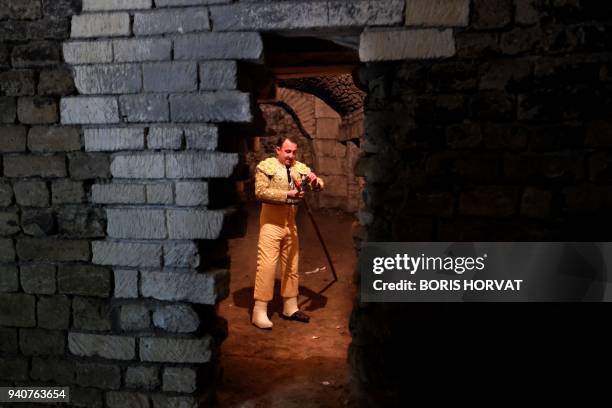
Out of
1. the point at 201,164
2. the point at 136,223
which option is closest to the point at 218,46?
the point at 201,164

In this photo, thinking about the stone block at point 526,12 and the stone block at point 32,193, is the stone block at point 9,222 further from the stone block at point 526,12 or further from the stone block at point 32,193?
the stone block at point 526,12

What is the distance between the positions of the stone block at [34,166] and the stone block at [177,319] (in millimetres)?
1095

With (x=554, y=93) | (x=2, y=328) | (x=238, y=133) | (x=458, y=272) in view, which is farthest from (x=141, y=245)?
(x=554, y=93)

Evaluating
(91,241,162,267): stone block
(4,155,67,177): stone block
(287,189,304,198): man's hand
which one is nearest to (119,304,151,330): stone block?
(91,241,162,267): stone block

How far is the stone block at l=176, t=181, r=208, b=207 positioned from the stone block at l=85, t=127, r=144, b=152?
36cm

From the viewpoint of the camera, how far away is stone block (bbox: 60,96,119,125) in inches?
101

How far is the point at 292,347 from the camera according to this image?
4039mm

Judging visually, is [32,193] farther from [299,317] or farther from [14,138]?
[299,317]

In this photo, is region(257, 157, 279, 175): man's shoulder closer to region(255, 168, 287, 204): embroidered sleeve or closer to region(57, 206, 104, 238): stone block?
region(255, 168, 287, 204): embroidered sleeve

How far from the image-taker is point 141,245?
8.50ft

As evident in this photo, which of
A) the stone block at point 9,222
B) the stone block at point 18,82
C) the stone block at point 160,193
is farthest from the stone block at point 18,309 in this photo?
the stone block at point 18,82

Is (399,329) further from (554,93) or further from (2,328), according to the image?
(2,328)

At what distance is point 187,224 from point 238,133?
0.69 meters

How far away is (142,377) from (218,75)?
198 cm
